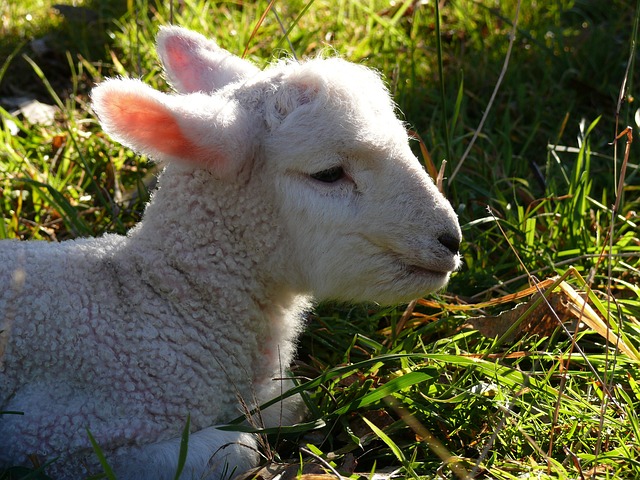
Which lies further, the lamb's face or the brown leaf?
the brown leaf

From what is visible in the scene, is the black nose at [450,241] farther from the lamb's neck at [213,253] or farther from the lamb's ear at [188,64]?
the lamb's ear at [188,64]

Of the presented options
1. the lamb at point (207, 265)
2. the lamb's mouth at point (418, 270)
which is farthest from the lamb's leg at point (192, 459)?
the lamb's mouth at point (418, 270)

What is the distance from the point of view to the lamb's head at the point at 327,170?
2.67m

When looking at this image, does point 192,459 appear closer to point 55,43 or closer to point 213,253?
point 213,253

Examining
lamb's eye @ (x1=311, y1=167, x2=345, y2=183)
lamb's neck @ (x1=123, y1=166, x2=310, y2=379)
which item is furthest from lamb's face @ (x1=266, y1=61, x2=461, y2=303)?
lamb's neck @ (x1=123, y1=166, x2=310, y2=379)

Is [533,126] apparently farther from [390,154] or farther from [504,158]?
[390,154]

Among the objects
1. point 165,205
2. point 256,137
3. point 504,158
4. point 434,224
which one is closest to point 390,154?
point 434,224

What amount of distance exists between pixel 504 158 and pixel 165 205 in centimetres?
242

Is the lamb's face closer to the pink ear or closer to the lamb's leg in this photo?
the pink ear

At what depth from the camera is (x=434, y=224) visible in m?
2.71

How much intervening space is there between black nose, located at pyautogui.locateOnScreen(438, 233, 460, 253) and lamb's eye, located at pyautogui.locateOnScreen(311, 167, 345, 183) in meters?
0.39

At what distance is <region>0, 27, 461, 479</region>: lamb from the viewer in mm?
2633

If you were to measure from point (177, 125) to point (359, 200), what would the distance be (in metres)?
0.63

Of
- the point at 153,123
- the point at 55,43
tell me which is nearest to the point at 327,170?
the point at 153,123
